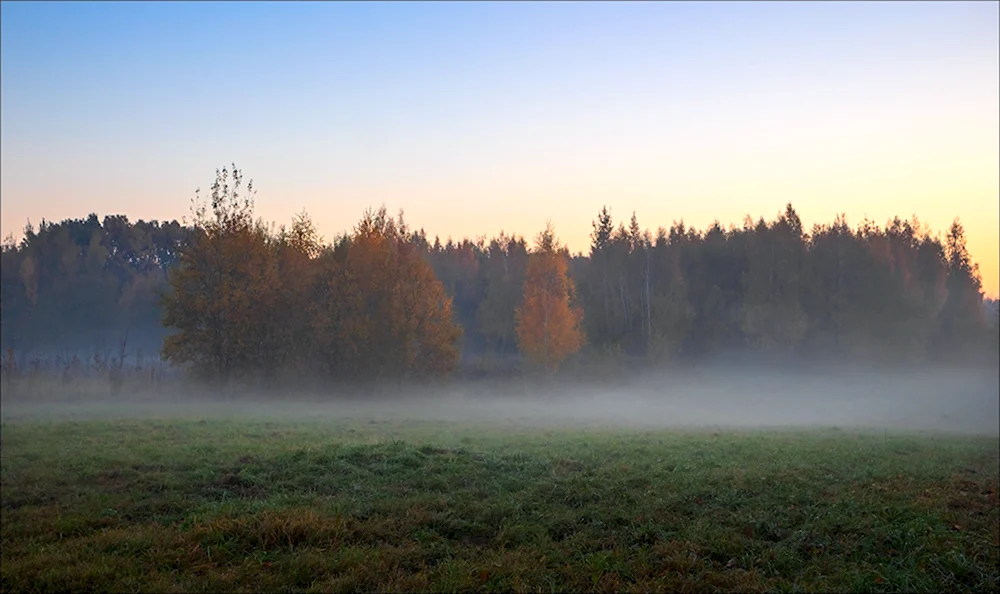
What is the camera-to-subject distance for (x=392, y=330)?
145 feet

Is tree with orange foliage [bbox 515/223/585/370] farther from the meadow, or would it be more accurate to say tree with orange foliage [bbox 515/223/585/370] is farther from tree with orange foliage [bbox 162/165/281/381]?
the meadow

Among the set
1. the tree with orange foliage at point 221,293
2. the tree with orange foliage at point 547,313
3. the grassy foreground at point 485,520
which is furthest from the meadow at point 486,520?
the tree with orange foliage at point 547,313

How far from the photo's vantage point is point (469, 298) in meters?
80.2

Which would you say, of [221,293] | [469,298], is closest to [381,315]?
[221,293]

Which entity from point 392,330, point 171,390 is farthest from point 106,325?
point 392,330

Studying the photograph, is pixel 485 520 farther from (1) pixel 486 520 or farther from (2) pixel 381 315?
(2) pixel 381 315

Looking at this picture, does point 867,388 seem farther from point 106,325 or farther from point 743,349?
point 106,325

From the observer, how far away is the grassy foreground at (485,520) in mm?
7176

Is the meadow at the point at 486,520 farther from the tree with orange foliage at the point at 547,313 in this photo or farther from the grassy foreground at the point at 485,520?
the tree with orange foliage at the point at 547,313

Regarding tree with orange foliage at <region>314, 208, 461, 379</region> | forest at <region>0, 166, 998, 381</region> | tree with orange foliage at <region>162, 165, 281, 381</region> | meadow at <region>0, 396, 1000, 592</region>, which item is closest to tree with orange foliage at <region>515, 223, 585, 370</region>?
forest at <region>0, 166, 998, 381</region>

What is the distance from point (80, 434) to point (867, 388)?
190ft

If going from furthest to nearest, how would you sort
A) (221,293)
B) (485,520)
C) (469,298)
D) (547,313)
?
(469,298) → (547,313) → (221,293) → (485,520)

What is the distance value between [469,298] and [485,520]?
233 ft

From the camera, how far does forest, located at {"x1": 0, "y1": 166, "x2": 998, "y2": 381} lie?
40312 mm
